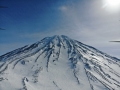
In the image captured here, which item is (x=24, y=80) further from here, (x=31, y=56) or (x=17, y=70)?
(x=31, y=56)

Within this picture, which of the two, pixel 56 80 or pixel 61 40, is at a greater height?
pixel 61 40

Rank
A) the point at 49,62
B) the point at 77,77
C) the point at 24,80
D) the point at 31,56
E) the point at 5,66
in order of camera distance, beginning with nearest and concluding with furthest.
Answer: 1. the point at 24,80
2. the point at 77,77
3. the point at 5,66
4. the point at 49,62
5. the point at 31,56

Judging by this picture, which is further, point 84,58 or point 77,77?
point 84,58

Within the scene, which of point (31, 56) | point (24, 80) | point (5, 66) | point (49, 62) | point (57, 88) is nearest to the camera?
point (57, 88)

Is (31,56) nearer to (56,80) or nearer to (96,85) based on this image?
(56,80)

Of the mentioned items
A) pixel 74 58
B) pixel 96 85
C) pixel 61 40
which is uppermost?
pixel 61 40

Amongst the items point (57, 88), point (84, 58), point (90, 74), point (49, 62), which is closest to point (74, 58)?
point (84, 58)
